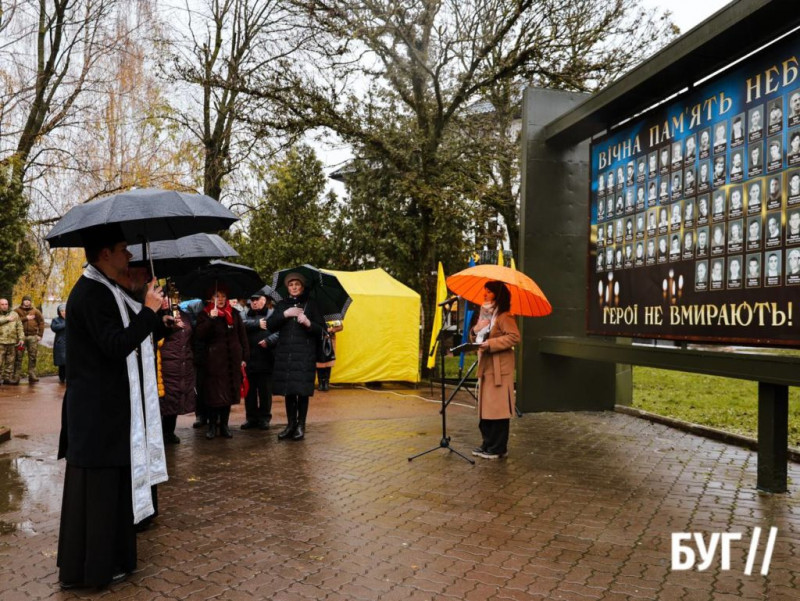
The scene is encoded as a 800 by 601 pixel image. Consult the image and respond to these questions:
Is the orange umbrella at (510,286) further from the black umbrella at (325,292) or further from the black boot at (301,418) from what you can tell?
the black boot at (301,418)

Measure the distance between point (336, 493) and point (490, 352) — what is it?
7.76 feet

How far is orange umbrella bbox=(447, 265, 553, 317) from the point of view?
7148mm

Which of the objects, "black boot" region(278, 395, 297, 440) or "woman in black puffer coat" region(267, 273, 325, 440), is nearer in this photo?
"woman in black puffer coat" region(267, 273, 325, 440)

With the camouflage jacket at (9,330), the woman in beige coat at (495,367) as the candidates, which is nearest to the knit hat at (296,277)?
the woman in beige coat at (495,367)

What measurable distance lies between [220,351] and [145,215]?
14.9 feet

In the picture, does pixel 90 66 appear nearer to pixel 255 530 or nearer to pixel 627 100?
pixel 627 100

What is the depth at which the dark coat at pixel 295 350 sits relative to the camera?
852 centimetres

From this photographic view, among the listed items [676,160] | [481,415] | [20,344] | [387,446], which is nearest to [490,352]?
[481,415]

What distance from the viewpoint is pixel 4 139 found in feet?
61.0

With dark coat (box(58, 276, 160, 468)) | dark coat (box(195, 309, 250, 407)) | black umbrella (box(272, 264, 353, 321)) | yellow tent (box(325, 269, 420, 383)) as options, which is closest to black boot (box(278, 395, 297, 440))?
dark coat (box(195, 309, 250, 407))

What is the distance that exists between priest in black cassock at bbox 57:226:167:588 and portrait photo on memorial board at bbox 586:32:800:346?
16.3ft

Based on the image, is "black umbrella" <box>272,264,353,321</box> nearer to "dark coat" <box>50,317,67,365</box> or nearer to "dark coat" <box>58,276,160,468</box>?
"dark coat" <box>58,276,160,468</box>

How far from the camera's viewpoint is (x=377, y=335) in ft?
51.8

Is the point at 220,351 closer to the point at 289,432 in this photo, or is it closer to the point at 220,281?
the point at 220,281
